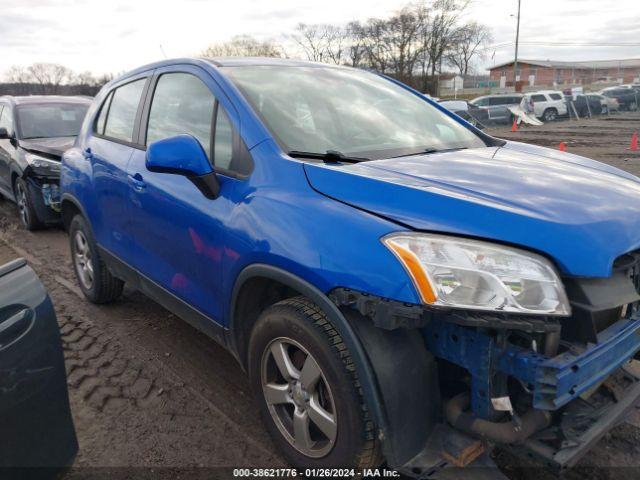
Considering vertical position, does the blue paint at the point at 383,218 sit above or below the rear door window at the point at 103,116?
below

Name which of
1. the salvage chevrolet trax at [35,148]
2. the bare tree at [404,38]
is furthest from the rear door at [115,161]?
the bare tree at [404,38]

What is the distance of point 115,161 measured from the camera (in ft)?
11.5

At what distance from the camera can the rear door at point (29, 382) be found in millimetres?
1671

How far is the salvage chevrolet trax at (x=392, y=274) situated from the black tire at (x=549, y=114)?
2765 centimetres

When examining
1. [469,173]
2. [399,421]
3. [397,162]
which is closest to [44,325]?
[399,421]

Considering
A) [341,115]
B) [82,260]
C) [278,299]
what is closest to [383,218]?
[278,299]

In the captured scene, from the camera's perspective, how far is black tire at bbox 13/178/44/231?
6.79m

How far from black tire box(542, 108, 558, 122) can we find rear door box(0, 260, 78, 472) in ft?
97.0

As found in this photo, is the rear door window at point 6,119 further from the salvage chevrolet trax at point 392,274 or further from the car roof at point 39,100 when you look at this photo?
the salvage chevrolet trax at point 392,274

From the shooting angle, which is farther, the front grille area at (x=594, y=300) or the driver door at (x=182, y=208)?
the driver door at (x=182, y=208)

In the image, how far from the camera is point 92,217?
3930 mm

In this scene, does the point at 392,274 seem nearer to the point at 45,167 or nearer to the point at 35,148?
the point at 45,167

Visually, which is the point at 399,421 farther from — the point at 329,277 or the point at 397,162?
the point at 397,162

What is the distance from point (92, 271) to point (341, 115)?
256 cm
